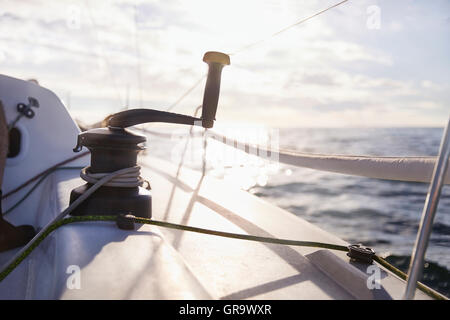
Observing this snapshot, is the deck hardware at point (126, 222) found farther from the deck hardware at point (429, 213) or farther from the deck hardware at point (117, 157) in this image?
the deck hardware at point (429, 213)

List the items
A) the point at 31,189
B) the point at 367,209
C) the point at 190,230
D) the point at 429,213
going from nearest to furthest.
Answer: the point at 429,213
the point at 190,230
the point at 31,189
the point at 367,209

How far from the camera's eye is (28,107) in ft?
6.51

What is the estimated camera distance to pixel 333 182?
896 centimetres

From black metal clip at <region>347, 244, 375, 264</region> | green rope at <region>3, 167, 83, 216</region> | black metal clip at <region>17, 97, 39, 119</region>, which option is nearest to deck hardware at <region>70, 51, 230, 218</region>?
black metal clip at <region>347, 244, 375, 264</region>

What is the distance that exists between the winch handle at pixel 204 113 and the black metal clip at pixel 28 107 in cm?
134

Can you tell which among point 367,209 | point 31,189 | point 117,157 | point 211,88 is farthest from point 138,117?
point 367,209

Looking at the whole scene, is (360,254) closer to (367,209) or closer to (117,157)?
(117,157)

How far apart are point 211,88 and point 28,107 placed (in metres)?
1.53

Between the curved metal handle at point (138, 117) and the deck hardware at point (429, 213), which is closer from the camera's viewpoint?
the deck hardware at point (429, 213)

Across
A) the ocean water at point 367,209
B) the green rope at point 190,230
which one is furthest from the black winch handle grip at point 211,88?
the ocean water at point 367,209

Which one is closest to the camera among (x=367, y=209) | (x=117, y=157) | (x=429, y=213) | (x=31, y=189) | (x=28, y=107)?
(x=429, y=213)

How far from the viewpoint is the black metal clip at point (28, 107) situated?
6.41 feet

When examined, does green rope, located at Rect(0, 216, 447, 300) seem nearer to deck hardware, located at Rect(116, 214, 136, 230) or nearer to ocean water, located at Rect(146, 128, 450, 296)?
deck hardware, located at Rect(116, 214, 136, 230)
